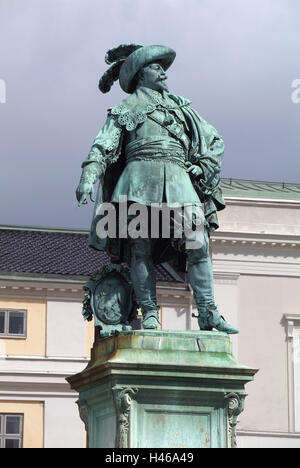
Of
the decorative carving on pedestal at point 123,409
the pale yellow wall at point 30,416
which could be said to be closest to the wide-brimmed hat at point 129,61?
the decorative carving on pedestal at point 123,409

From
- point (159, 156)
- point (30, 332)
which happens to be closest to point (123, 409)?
point (159, 156)

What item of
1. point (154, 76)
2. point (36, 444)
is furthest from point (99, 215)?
point (36, 444)

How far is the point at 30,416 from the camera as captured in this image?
48.0 metres

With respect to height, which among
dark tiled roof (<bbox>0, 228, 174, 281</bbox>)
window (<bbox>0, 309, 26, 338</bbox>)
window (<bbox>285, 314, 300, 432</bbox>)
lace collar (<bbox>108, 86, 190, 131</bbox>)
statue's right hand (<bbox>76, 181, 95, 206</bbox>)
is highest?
dark tiled roof (<bbox>0, 228, 174, 281</bbox>)

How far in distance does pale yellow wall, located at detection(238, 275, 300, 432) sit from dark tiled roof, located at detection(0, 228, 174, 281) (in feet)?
9.10

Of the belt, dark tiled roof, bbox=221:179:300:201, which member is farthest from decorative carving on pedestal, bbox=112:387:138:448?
dark tiled roof, bbox=221:179:300:201

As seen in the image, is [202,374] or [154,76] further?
[154,76]

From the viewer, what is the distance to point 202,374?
1438 centimetres

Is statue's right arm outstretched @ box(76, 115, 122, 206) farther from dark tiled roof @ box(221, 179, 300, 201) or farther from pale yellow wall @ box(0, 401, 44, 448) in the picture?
dark tiled roof @ box(221, 179, 300, 201)

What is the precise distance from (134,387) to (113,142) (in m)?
2.65

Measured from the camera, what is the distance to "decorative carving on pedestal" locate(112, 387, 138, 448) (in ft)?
46.5

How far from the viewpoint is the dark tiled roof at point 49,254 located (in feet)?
161

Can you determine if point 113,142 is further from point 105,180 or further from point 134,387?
point 134,387

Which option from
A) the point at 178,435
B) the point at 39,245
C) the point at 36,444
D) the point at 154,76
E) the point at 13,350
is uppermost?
the point at 39,245
